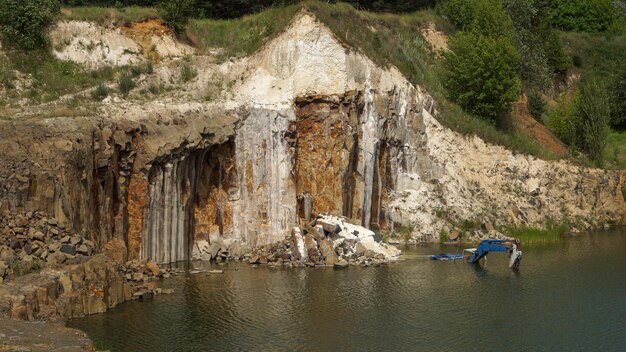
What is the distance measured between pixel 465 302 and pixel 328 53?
19.1 meters

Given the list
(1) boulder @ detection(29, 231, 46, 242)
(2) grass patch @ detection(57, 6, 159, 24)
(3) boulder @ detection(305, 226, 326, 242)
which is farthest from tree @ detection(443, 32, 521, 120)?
(1) boulder @ detection(29, 231, 46, 242)

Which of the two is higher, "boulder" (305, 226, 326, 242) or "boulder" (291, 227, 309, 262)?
"boulder" (305, 226, 326, 242)

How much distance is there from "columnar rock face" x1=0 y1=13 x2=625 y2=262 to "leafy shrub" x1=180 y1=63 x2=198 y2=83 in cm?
48

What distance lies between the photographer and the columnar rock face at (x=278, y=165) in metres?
34.6

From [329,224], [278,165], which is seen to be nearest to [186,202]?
[278,165]

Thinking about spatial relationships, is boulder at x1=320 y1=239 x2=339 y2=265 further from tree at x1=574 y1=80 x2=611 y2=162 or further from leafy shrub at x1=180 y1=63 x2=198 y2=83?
tree at x1=574 y1=80 x2=611 y2=162

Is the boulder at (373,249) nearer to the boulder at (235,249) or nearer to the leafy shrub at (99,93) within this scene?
the boulder at (235,249)

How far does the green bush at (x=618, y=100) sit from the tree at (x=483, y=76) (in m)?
→ 19.0

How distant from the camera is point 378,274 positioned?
3734cm

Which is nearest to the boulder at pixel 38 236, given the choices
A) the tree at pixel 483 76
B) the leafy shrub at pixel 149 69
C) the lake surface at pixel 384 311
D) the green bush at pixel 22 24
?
the lake surface at pixel 384 311

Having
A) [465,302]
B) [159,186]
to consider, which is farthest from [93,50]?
[465,302]

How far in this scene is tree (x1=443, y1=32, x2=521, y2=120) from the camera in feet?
177

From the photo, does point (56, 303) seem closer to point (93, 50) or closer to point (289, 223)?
point (289, 223)

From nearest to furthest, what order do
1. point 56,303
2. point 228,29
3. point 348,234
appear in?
1. point 56,303
2. point 348,234
3. point 228,29
